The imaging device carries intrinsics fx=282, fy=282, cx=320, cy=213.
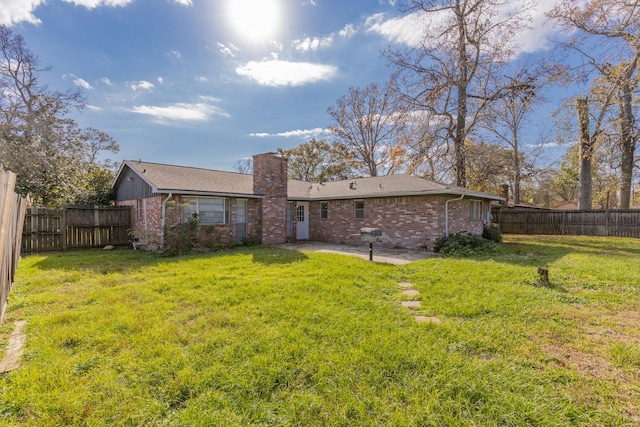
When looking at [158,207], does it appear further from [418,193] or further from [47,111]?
[47,111]

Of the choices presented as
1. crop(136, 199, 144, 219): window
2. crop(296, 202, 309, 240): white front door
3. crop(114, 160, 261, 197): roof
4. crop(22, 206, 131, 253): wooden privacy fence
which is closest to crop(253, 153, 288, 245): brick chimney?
crop(114, 160, 261, 197): roof

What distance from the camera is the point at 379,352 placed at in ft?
9.79

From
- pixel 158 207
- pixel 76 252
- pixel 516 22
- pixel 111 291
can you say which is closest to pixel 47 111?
pixel 76 252

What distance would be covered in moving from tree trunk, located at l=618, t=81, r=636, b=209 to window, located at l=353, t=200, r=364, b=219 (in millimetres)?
11837

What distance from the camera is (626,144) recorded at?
51.8ft

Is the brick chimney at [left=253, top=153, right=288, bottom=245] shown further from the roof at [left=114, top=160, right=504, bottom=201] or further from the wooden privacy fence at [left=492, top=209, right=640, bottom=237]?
the wooden privacy fence at [left=492, top=209, right=640, bottom=237]

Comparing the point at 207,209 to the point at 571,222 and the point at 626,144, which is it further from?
the point at 626,144

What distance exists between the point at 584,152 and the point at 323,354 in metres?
19.5

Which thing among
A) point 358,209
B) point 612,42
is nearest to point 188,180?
point 358,209

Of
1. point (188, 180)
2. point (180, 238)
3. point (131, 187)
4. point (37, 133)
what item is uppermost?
point (37, 133)

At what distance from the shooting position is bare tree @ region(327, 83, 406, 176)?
24.9 meters

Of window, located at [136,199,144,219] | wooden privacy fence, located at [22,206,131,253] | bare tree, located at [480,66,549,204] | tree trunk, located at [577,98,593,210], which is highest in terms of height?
bare tree, located at [480,66,549,204]

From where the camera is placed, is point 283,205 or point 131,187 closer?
point 131,187

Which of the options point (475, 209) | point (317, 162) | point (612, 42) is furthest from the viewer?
point (317, 162)
